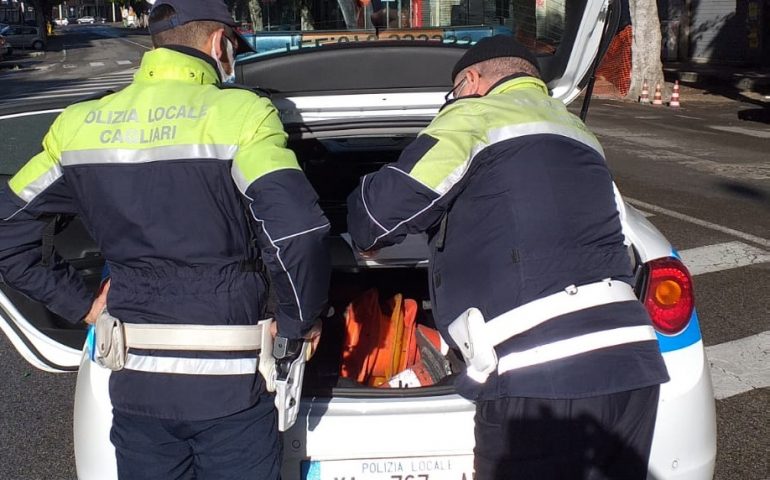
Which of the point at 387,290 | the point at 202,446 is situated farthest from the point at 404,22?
the point at 202,446

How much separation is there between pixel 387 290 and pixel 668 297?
170cm

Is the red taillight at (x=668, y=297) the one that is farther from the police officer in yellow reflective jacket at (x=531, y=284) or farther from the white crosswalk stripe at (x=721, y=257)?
the white crosswalk stripe at (x=721, y=257)

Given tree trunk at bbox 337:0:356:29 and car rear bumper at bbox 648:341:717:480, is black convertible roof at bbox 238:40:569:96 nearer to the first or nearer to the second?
tree trunk at bbox 337:0:356:29

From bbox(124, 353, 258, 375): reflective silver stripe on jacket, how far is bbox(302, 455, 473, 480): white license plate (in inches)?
19.4

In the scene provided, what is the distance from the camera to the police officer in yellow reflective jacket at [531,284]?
2234 mm

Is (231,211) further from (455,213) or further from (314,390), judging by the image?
(314,390)

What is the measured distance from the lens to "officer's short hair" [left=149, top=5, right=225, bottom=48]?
2.35 meters

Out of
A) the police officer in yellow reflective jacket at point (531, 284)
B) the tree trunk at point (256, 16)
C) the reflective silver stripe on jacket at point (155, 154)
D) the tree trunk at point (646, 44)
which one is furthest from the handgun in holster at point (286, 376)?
the tree trunk at point (646, 44)

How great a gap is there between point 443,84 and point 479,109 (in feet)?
2.80

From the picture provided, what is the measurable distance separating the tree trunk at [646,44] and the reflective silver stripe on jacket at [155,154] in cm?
1947

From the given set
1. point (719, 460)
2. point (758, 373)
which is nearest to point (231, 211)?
point (719, 460)

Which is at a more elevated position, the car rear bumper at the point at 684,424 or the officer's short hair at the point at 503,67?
the officer's short hair at the point at 503,67

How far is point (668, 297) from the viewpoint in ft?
8.99

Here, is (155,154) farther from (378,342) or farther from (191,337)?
(378,342)
